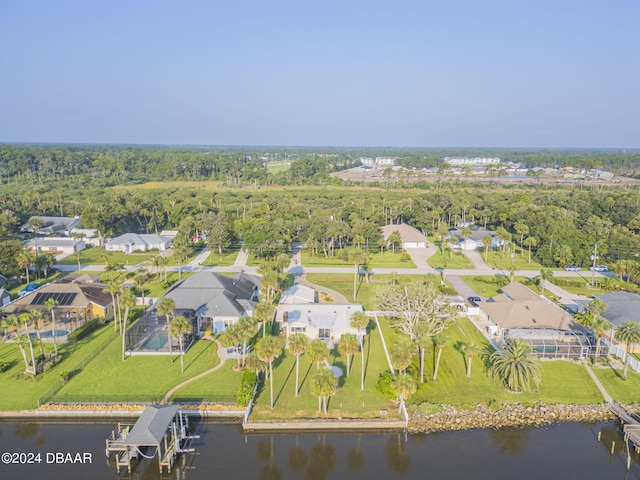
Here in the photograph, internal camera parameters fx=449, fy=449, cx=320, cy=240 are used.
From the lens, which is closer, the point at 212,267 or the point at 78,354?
the point at 78,354

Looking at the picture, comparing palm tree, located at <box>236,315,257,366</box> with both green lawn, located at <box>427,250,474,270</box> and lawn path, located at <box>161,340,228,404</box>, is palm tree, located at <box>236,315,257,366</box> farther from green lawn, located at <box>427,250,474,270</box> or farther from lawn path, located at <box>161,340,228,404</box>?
green lawn, located at <box>427,250,474,270</box>

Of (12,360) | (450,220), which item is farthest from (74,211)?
(450,220)

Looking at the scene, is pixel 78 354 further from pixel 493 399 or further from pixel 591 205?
pixel 591 205

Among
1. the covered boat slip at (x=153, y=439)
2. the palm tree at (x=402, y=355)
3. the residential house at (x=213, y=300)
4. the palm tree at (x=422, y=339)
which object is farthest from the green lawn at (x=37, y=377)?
the palm tree at (x=422, y=339)

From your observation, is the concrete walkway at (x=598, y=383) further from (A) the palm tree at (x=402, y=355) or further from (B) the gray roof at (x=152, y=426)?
(B) the gray roof at (x=152, y=426)

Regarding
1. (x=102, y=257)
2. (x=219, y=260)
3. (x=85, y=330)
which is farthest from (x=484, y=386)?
(x=102, y=257)

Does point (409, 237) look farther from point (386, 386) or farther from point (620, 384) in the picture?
point (386, 386)
